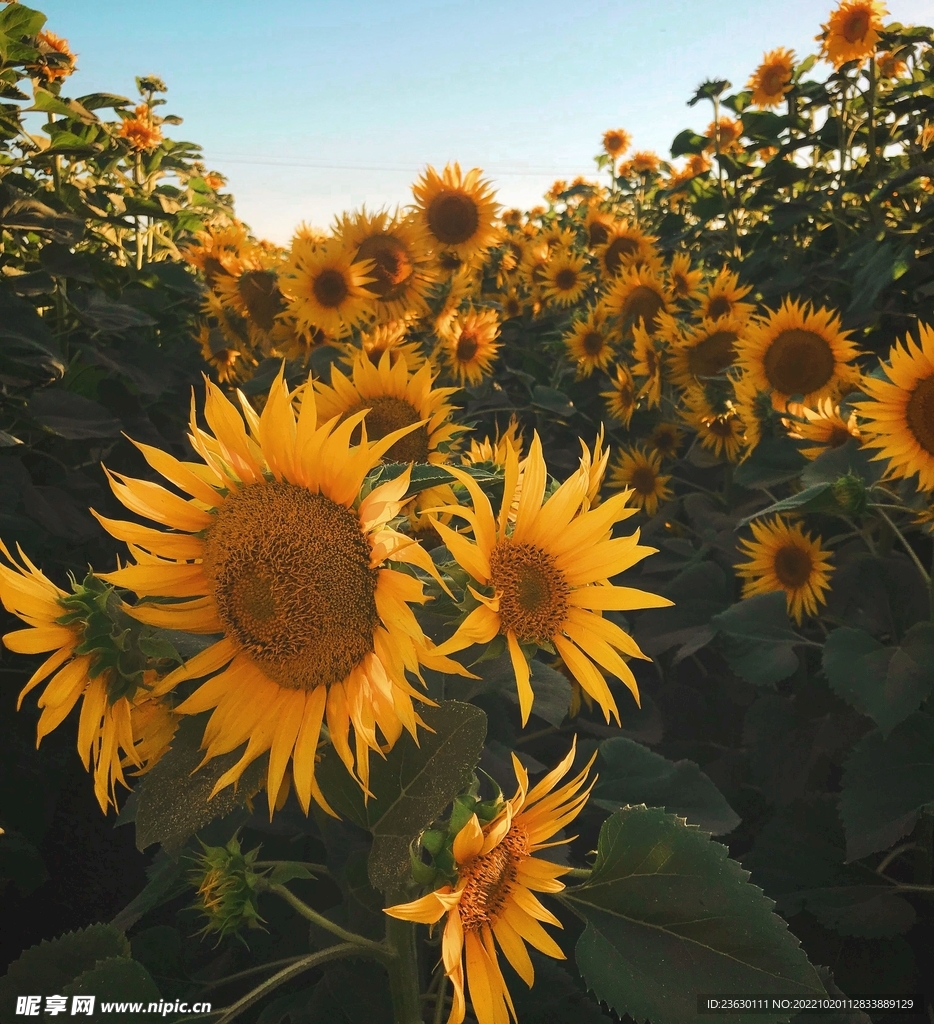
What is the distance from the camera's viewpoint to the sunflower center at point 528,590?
32.5 inches

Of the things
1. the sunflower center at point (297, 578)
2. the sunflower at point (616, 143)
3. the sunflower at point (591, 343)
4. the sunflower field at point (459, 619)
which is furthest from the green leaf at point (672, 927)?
the sunflower at point (616, 143)

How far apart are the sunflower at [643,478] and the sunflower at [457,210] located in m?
1.18

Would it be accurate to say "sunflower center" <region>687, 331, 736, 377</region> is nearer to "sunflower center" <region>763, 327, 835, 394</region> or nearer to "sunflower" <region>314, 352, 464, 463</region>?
"sunflower center" <region>763, 327, 835, 394</region>

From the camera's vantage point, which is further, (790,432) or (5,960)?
(790,432)

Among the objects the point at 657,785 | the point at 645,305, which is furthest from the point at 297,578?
the point at 645,305

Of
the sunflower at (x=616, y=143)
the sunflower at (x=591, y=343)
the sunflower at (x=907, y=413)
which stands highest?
the sunflower at (x=616, y=143)

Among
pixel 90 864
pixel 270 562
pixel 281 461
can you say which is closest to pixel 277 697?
pixel 270 562

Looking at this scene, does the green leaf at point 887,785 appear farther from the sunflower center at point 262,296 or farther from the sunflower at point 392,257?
the sunflower center at point 262,296

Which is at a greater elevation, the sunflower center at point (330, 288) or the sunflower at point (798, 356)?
the sunflower at point (798, 356)

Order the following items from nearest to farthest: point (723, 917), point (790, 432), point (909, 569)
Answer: point (723, 917) → point (909, 569) → point (790, 432)

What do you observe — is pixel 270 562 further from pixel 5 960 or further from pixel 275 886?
pixel 5 960

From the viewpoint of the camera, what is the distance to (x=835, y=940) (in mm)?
1727

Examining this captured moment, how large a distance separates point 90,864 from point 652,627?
79.7 inches

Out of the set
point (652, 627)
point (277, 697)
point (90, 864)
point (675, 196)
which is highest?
point (675, 196)
